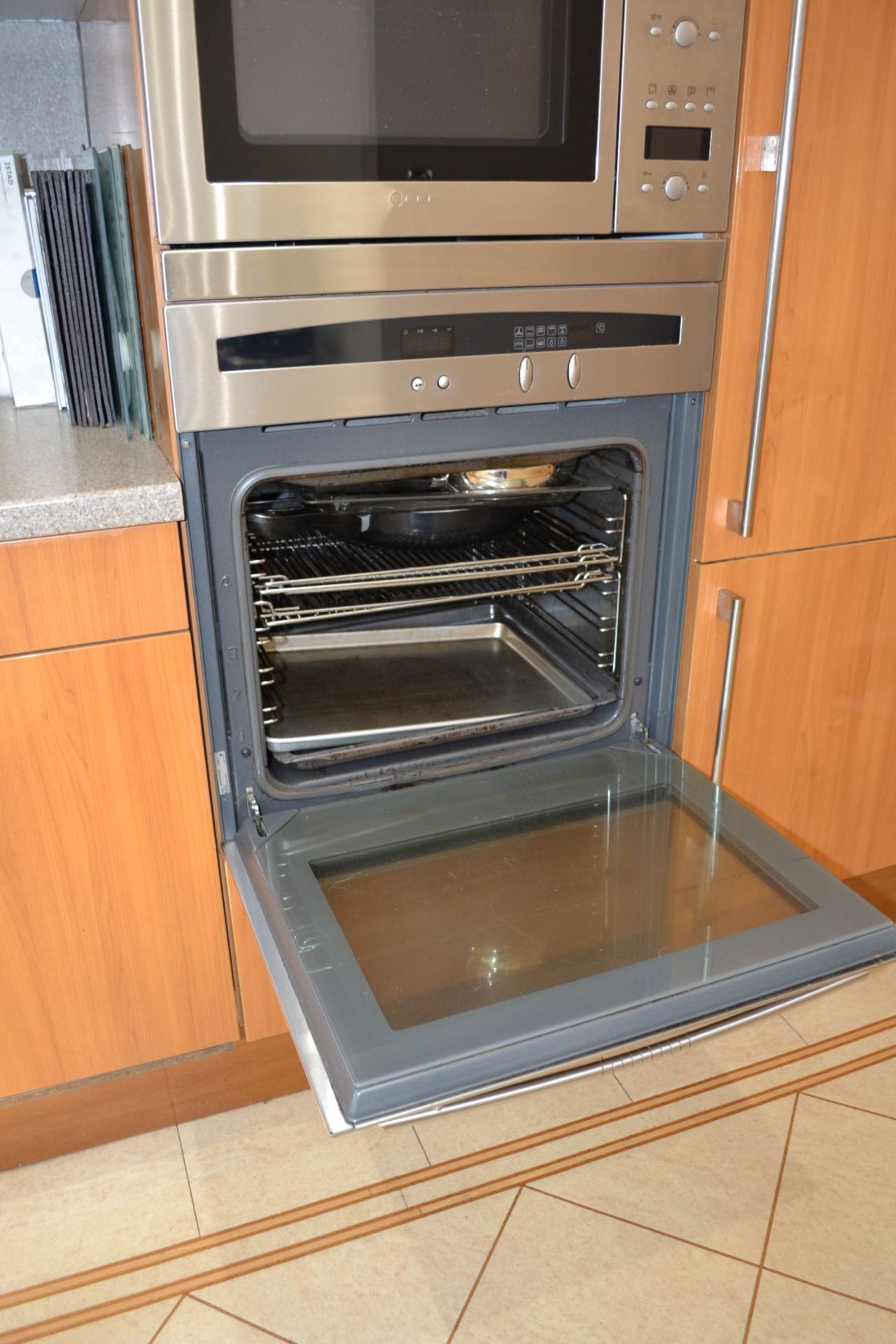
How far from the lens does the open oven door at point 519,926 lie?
0.96 metres

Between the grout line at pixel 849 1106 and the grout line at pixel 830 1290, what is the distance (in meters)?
0.30

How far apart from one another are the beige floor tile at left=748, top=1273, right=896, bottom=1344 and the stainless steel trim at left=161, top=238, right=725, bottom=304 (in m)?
1.26

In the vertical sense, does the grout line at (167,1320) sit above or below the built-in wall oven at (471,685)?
below

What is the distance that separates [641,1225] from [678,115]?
1.39 meters

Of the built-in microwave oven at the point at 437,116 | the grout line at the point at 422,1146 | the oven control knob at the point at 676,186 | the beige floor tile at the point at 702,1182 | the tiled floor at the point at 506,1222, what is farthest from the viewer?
the grout line at the point at 422,1146

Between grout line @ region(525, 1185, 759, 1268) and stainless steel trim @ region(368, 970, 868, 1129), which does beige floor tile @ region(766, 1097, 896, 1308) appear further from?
stainless steel trim @ region(368, 970, 868, 1129)

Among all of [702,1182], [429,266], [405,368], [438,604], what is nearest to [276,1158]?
[702,1182]

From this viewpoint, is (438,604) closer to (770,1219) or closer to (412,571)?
(412,571)

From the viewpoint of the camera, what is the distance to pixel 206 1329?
1.30 meters

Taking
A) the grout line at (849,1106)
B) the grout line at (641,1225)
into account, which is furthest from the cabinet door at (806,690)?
the grout line at (641,1225)

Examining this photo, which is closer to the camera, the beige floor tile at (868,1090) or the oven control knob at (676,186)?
the oven control knob at (676,186)

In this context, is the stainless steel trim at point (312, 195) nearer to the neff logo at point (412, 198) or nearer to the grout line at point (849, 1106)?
the neff logo at point (412, 198)

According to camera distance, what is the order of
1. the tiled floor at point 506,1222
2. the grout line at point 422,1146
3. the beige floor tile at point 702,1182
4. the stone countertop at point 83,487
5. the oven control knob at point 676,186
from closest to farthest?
the stone countertop at point 83,487
the oven control knob at point 676,186
the tiled floor at point 506,1222
the beige floor tile at point 702,1182
the grout line at point 422,1146

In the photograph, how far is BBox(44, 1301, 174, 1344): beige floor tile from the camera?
1297 millimetres
